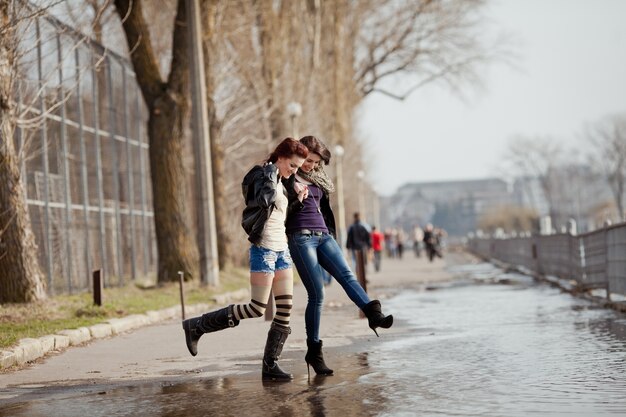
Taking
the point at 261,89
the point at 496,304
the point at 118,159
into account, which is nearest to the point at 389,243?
the point at 261,89

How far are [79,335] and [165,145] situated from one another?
1070 centimetres

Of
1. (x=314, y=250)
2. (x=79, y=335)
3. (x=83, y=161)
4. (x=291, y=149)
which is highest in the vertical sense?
(x=83, y=161)

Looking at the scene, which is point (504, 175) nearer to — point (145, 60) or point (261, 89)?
point (261, 89)

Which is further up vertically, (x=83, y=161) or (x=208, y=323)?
(x=83, y=161)

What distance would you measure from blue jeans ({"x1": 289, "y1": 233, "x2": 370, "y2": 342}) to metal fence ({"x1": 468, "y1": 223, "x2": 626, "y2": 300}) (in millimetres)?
8195

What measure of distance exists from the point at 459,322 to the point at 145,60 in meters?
11.5

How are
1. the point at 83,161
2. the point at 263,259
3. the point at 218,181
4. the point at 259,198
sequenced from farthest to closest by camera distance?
the point at 218,181 < the point at 83,161 < the point at 263,259 < the point at 259,198

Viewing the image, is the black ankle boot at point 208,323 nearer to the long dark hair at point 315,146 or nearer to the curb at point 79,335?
the long dark hair at point 315,146

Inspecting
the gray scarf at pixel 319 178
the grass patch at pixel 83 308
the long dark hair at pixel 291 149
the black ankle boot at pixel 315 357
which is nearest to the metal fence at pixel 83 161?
the grass patch at pixel 83 308

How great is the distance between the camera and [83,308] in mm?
17109

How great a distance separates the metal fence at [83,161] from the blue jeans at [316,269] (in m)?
7.65

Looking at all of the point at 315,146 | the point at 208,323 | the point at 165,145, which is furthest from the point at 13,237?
the point at 315,146

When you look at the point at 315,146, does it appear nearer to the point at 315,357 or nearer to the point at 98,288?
the point at 315,357

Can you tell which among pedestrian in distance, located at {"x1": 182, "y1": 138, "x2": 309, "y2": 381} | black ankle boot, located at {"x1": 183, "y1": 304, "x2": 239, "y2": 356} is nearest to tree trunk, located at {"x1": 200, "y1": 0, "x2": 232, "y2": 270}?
black ankle boot, located at {"x1": 183, "y1": 304, "x2": 239, "y2": 356}
